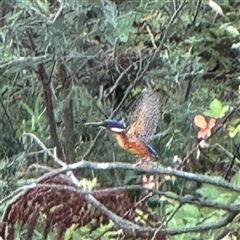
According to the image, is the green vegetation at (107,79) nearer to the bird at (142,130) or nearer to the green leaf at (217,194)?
the green leaf at (217,194)

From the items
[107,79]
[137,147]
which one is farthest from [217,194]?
[107,79]

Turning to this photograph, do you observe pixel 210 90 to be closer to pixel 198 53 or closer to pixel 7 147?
pixel 198 53

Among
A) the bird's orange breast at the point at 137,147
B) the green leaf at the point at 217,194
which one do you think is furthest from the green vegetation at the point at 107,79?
the bird's orange breast at the point at 137,147

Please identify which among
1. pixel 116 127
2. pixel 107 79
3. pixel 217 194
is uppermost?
pixel 116 127

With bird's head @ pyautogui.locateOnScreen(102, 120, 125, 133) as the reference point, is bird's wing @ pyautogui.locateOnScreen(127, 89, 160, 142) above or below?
above

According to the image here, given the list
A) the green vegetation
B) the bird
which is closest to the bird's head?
the bird

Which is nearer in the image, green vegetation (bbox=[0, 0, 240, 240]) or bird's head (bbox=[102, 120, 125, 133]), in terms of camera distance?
bird's head (bbox=[102, 120, 125, 133])

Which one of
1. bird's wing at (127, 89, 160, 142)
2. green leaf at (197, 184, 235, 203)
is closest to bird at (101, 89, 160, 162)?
bird's wing at (127, 89, 160, 142)

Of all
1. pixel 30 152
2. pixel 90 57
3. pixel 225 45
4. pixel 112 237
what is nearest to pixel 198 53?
pixel 225 45

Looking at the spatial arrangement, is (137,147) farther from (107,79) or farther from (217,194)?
(107,79)

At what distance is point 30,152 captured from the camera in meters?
2.62

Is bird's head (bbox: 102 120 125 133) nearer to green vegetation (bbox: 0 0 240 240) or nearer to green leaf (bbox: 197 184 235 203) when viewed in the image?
green leaf (bbox: 197 184 235 203)

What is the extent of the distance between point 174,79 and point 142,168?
120 centimetres

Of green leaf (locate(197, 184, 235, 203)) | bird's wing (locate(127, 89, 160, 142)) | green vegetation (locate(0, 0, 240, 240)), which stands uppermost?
bird's wing (locate(127, 89, 160, 142))
